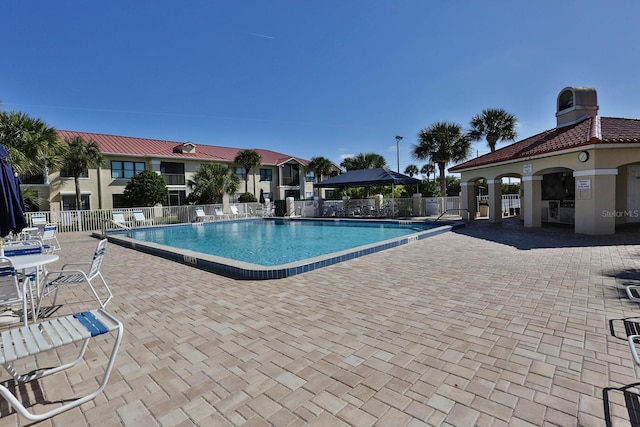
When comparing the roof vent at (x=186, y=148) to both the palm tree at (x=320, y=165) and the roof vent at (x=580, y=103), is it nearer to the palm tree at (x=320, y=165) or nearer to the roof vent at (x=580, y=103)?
the palm tree at (x=320, y=165)

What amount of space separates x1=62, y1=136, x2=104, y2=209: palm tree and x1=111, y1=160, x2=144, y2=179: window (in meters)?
2.30

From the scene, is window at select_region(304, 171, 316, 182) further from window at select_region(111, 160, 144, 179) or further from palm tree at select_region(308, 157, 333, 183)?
window at select_region(111, 160, 144, 179)

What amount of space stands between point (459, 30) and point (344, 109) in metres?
12.4

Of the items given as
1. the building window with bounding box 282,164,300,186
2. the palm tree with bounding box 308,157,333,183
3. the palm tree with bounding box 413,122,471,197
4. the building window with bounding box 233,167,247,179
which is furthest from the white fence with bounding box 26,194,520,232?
the palm tree with bounding box 308,157,333,183

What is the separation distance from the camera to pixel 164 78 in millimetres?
19438

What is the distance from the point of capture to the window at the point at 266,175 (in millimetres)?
37338

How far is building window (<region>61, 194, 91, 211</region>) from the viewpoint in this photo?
25.5 metres

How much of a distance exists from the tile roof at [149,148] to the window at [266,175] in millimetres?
1101

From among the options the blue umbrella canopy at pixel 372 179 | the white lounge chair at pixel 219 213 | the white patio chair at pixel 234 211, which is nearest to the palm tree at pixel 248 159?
the white patio chair at pixel 234 211

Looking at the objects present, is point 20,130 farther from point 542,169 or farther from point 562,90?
point 562,90

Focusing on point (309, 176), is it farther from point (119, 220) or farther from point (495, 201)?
point (495, 201)

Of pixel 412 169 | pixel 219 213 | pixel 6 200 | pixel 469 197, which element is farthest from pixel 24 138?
pixel 412 169

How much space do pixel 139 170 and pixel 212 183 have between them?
8.10 meters

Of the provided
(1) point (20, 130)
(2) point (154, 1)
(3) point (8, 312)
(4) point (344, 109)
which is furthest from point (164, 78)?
(3) point (8, 312)
